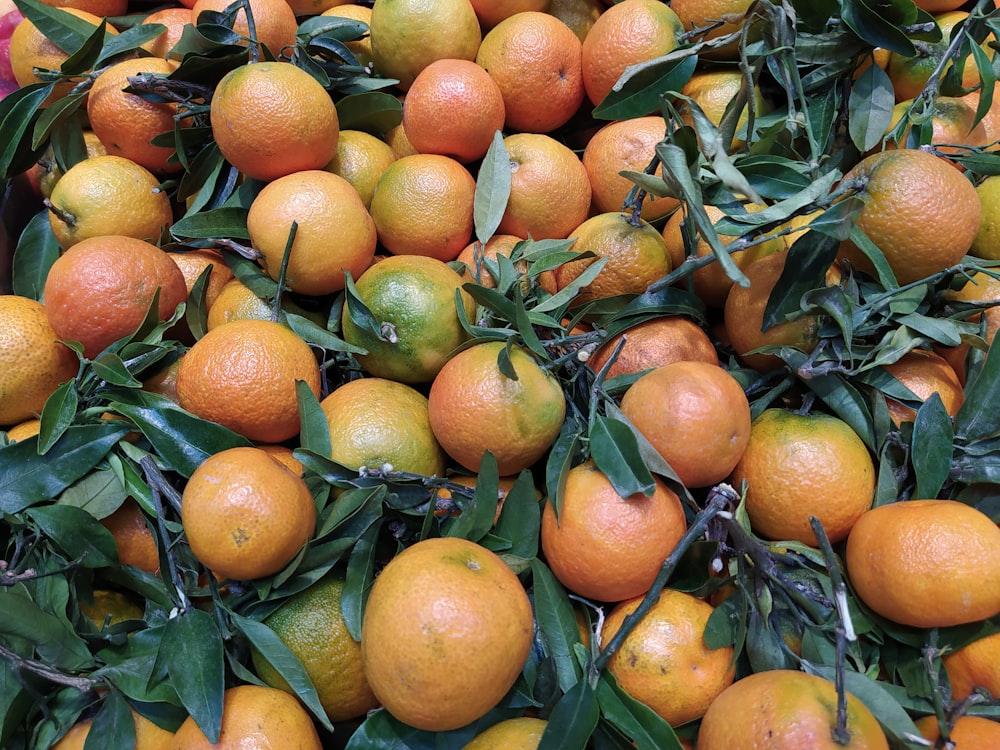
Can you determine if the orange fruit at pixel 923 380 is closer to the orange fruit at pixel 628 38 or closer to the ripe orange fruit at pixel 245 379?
the orange fruit at pixel 628 38

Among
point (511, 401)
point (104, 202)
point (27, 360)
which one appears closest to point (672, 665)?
point (511, 401)

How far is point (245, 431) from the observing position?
4.29 feet

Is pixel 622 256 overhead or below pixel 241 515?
overhead

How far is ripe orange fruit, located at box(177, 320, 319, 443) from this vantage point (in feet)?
4.09

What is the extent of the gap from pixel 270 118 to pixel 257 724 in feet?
3.99

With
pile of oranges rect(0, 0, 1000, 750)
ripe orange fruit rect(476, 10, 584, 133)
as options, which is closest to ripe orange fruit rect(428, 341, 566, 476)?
pile of oranges rect(0, 0, 1000, 750)

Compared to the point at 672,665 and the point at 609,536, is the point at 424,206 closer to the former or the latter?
the point at 609,536

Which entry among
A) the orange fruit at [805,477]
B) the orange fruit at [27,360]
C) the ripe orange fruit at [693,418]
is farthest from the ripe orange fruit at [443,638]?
the orange fruit at [27,360]

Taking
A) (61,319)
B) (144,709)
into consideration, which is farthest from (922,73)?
(144,709)

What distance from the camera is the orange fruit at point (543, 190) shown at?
1606 mm

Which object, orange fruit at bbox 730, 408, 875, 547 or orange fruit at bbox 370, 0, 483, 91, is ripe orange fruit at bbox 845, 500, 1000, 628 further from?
orange fruit at bbox 370, 0, 483, 91

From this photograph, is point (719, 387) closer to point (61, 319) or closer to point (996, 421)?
point (996, 421)

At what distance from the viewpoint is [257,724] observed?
1.03m

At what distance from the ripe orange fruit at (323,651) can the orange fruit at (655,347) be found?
729 mm
